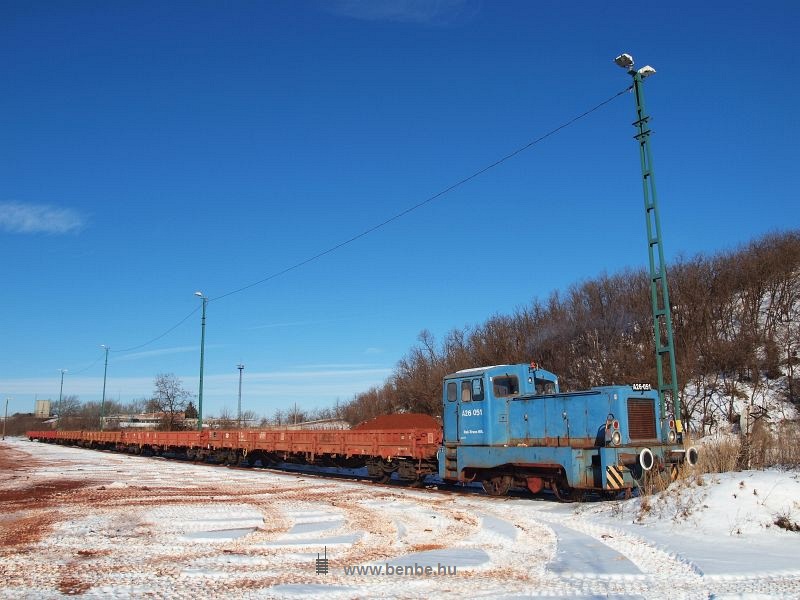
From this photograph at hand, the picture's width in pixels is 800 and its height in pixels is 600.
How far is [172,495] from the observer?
15.0 metres

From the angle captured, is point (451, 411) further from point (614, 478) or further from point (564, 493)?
point (614, 478)

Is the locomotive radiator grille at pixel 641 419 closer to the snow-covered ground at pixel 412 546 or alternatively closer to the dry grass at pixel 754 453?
the dry grass at pixel 754 453

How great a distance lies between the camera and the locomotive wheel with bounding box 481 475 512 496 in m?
14.7

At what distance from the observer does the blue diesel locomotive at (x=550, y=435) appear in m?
12.8

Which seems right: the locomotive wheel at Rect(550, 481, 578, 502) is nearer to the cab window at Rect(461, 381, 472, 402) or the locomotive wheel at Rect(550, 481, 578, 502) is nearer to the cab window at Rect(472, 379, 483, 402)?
the cab window at Rect(472, 379, 483, 402)

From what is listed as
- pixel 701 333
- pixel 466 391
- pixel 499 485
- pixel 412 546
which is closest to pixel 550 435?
pixel 499 485

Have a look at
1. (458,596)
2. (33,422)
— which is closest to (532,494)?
(458,596)

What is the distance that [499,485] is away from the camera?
586 inches

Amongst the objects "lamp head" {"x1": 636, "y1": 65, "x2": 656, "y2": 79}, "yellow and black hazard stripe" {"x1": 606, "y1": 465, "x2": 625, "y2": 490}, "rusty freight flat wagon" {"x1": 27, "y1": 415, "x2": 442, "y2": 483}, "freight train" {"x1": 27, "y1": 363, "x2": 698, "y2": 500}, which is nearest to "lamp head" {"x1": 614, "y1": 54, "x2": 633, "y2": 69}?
"lamp head" {"x1": 636, "y1": 65, "x2": 656, "y2": 79}

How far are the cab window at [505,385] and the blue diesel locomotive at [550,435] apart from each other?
0.08 feet

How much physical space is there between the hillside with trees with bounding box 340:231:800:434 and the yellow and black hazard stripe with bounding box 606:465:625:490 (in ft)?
73.1

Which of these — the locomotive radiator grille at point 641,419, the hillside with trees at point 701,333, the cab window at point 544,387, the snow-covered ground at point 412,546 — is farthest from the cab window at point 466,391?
the hillside with trees at point 701,333

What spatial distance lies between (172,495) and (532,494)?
8.75 metres

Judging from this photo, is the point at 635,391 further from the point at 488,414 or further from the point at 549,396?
the point at 488,414
